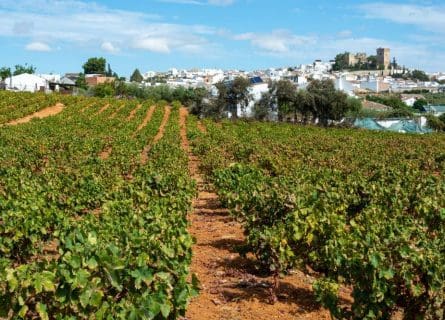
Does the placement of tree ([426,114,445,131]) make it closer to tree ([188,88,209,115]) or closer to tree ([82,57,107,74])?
tree ([188,88,209,115])

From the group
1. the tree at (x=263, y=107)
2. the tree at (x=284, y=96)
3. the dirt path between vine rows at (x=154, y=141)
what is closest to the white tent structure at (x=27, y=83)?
the dirt path between vine rows at (x=154, y=141)

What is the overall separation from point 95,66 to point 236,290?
157689 millimetres

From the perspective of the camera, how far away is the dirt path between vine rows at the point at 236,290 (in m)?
7.98

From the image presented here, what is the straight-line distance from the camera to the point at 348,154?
2594cm

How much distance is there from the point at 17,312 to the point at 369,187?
8.78 m

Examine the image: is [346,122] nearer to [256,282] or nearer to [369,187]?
[369,187]

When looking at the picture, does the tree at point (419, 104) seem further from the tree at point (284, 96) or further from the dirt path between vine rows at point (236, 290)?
the dirt path between vine rows at point (236, 290)

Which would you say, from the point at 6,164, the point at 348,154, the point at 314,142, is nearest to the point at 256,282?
the point at 6,164

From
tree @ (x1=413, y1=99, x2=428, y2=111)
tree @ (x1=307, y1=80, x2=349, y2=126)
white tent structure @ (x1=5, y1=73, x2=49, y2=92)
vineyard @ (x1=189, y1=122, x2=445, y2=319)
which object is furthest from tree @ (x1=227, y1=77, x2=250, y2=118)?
tree @ (x1=413, y1=99, x2=428, y2=111)

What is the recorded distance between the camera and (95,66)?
524ft

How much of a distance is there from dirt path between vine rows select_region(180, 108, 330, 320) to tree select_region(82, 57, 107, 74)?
153514mm

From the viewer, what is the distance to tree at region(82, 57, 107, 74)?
15900 cm

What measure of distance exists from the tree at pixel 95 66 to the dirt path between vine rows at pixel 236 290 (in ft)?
504

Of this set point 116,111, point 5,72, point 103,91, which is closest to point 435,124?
point 116,111
